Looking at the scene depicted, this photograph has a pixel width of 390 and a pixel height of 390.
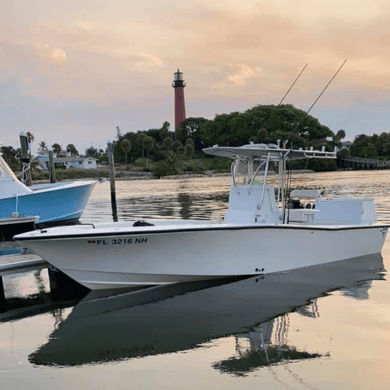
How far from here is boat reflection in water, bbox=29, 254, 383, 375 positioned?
7152 mm

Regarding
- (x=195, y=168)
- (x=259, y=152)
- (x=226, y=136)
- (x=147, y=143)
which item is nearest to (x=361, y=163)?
(x=226, y=136)

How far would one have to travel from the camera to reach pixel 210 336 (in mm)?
7691

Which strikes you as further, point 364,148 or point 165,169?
point 364,148

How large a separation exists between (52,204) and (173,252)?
12395 mm

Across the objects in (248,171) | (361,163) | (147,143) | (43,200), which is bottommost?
(361,163)

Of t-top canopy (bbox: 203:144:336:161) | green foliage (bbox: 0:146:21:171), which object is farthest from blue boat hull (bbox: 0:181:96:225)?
green foliage (bbox: 0:146:21:171)

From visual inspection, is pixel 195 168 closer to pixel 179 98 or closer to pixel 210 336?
pixel 179 98

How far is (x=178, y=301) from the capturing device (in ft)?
30.8

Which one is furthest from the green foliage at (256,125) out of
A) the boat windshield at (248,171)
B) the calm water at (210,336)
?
the calm water at (210,336)

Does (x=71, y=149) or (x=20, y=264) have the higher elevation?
(x=71, y=149)

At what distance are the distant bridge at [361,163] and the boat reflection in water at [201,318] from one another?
98580mm

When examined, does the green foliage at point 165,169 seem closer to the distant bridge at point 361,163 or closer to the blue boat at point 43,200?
the distant bridge at point 361,163

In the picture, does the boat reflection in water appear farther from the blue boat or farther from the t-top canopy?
the blue boat

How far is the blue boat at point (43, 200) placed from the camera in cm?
1869
